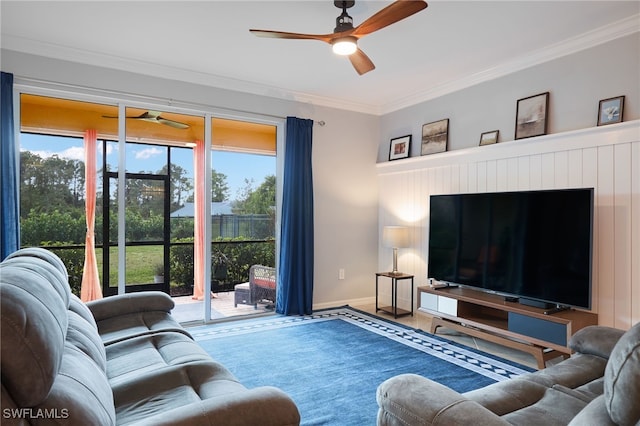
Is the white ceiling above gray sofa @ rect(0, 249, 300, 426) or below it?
above

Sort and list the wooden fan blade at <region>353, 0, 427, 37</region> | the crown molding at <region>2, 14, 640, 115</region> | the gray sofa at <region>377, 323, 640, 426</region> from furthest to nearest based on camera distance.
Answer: the crown molding at <region>2, 14, 640, 115</region>
the wooden fan blade at <region>353, 0, 427, 37</region>
the gray sofa at <region>377, 323, 640, 426</region>

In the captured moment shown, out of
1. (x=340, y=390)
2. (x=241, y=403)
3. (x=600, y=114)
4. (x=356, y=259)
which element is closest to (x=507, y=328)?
(x=340, y=390)

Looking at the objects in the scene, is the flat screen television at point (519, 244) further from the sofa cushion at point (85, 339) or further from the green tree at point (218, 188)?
the sofa cushion at point (85, 339)

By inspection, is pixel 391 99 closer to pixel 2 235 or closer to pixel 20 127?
pixel 20 127

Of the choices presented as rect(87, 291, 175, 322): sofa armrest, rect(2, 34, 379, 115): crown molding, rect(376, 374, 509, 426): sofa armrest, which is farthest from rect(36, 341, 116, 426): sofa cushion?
rect(2, 34, 379, 115): crown molding

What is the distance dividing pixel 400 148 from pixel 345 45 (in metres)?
2.58

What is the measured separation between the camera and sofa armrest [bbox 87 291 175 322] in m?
2.51

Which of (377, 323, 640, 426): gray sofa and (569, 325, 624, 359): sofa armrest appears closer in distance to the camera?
(377, 323, 640, 426): gray sofa

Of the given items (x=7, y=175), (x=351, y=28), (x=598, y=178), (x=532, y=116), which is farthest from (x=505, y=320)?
(x=7, y=175)

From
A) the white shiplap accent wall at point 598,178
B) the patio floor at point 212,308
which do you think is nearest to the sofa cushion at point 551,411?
the white shiplap accent wall at point 598,178

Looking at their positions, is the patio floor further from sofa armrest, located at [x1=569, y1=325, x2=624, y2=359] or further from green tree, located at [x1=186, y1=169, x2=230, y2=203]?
sofa armrest, located at [x1=569, y1=325, x2=624, y2=359]

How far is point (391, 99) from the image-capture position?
510 centimetres

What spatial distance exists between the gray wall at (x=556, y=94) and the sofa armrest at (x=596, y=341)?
1.92m

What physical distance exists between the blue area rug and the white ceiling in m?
2.65
